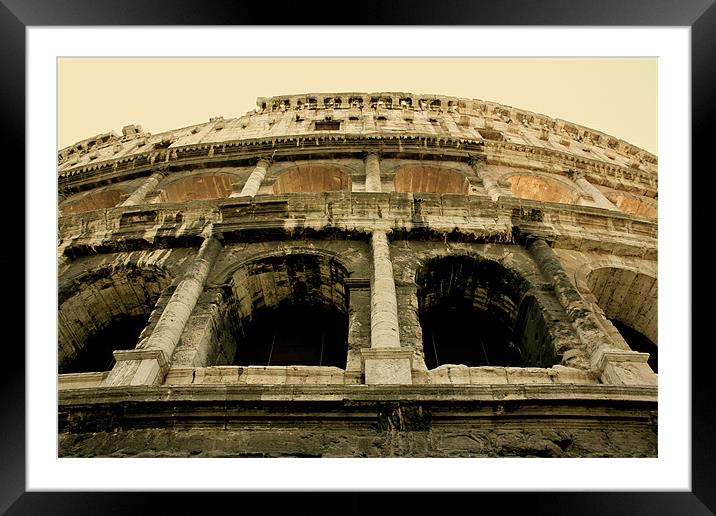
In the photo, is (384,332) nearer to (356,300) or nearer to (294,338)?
(356,300)

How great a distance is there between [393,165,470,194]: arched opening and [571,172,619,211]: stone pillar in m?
2.91

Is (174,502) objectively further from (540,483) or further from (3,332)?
(540,483)

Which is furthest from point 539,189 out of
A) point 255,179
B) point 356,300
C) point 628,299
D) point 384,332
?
point 384,332

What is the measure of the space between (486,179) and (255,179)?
504cm

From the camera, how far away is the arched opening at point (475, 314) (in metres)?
8.52

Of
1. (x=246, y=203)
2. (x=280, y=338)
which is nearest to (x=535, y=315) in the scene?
(x=280, y=338)

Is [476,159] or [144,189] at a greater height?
[476,159]

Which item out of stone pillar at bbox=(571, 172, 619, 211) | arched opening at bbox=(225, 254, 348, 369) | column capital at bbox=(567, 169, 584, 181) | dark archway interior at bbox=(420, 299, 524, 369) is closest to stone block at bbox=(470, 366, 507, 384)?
dark archway interior at bbox=(420, 299, 524, 369)

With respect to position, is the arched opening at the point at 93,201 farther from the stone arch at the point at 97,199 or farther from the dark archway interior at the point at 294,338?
the dark archway interior at the point at 294,338

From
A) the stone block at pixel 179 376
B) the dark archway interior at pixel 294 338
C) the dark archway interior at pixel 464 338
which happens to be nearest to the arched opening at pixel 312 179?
the dark archway interior at pixel 294 338

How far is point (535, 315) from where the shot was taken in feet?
27.4

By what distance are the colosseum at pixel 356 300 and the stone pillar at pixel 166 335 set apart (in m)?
0.03

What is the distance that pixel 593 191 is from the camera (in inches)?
537
